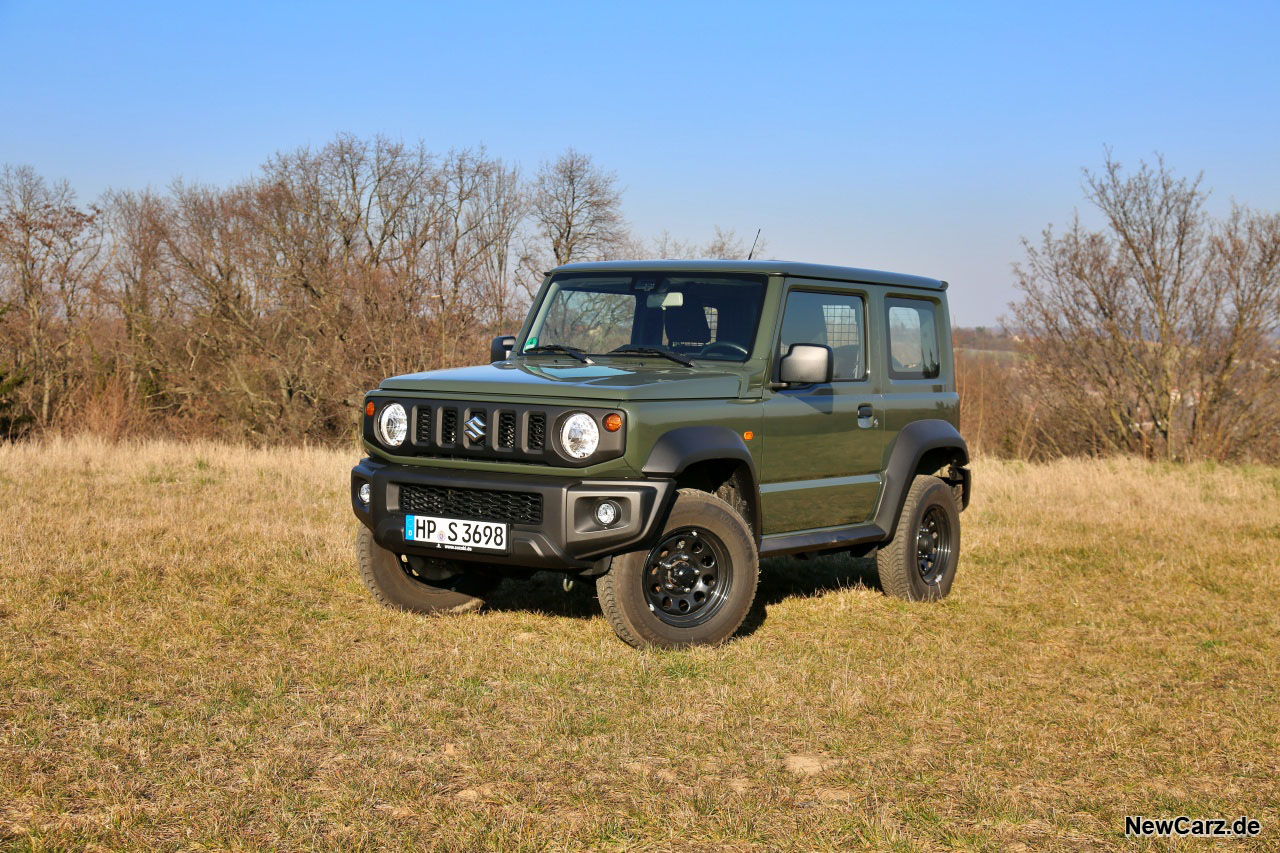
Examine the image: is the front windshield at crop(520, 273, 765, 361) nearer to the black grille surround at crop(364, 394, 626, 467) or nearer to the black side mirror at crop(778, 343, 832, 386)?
the black side mirror at crop(778, 343, 832, 386)

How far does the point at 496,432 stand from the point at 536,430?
0.21 m

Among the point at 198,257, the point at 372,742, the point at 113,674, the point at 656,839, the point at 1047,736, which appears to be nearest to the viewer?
the point at 656,839

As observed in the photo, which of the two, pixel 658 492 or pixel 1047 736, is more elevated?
pixel 658 492

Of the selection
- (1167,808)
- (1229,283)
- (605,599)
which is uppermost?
(1229,283)

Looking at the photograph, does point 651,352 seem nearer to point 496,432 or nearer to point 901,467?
point 496,432

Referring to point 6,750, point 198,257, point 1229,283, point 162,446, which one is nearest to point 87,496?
point 162,446

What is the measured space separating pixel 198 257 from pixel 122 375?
6556 millimetres

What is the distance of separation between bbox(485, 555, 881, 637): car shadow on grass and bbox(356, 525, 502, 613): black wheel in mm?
243

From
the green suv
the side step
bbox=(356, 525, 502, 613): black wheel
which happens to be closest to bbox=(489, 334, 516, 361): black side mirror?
the green suv

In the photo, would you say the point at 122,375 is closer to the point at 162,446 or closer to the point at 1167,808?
the point at 162,446

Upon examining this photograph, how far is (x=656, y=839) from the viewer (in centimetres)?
366

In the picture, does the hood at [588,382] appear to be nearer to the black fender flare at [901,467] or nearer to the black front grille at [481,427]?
the black front grille at [481,427]

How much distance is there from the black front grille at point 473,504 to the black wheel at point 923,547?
9.25ft

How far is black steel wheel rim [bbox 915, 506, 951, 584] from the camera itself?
8.09m
